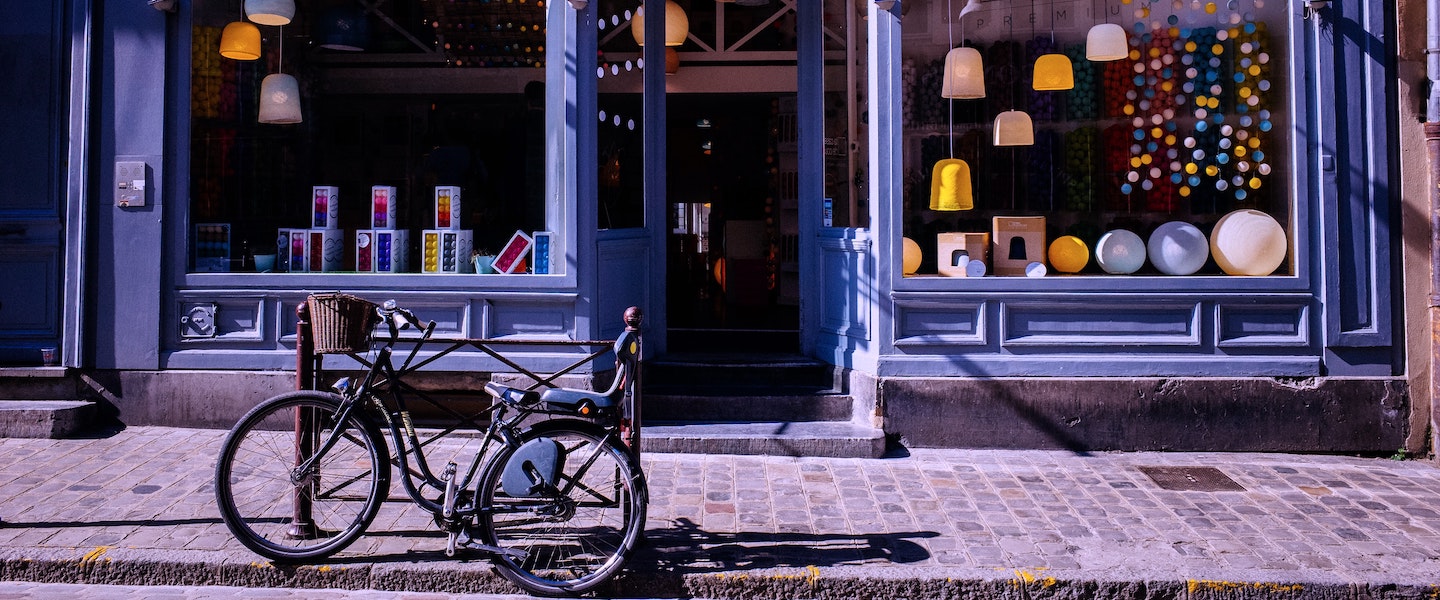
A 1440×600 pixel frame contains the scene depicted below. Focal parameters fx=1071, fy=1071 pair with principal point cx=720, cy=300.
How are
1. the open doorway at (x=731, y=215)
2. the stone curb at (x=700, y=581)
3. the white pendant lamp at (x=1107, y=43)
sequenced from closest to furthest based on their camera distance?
the stone curb at (x=700, y=581), the white pendant lamp at (x=1107, y=43), the open doorway at (x=731, y=215)

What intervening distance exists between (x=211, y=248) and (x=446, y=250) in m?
1.75

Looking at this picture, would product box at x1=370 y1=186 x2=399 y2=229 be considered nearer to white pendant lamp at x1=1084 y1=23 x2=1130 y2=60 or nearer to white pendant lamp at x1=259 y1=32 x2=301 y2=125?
white pendant lamp at x1=259 y1=32 x2=301 y2=125

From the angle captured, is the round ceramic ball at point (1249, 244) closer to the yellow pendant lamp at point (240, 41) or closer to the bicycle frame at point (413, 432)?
the bicycle frame at point (413, 432)

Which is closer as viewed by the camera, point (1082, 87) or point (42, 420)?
point (42, 420)

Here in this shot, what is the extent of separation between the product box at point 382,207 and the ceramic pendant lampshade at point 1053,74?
4.88 m

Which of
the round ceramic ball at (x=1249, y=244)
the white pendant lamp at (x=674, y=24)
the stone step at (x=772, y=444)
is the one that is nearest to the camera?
the stone step at (x=772, y=444)

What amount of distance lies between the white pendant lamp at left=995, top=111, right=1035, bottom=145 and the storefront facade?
0.17ft

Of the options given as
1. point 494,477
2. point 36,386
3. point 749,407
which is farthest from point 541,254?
point 36,386

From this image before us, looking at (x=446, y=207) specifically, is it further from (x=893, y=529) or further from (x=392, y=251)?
(x=893, y=529)

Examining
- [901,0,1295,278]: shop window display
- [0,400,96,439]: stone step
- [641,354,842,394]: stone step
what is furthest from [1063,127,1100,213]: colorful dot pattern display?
[0,400,96,439]: stone step

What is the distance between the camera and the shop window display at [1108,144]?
7.55 meters

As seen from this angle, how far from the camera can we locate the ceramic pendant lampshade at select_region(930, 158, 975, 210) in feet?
25.8

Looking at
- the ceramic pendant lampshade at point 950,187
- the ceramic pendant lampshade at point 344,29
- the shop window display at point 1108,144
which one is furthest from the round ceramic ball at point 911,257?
the ceramic pendant lampshade at point 344,29

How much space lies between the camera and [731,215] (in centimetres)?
1279
